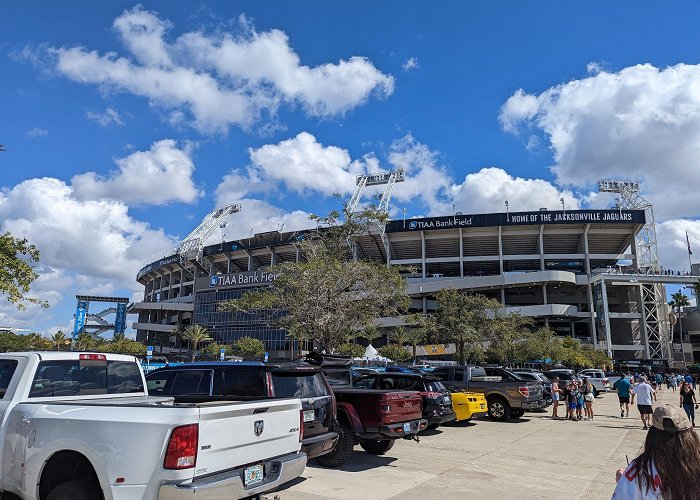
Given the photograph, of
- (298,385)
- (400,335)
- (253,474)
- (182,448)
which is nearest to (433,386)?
(298,385)

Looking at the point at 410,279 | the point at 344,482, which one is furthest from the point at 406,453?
the point at 410,279

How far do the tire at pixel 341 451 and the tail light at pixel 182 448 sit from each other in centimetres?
520

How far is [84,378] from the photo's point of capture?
5.81m

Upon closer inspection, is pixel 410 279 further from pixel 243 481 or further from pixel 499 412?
pixel 243 481

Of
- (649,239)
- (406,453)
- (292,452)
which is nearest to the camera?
(292,452)

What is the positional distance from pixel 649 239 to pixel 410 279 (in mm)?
38865

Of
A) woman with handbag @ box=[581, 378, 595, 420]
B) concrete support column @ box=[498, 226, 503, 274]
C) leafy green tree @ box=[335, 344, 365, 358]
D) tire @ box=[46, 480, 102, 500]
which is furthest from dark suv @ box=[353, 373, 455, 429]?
concrete support column @ box=[498, 226, 503, 274]

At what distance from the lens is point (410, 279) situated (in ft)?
240

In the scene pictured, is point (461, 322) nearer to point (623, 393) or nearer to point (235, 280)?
point (623, 393)

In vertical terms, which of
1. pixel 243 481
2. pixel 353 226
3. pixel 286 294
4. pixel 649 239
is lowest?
pixel 243 481

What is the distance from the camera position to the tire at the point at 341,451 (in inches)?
352

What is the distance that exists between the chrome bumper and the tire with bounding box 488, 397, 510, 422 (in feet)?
44.5

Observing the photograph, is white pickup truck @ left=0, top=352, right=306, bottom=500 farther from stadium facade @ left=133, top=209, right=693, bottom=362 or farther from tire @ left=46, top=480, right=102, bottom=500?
stadium facade @ left=133, top=209, right=693, bottom=362

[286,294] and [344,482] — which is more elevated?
[286,294]
